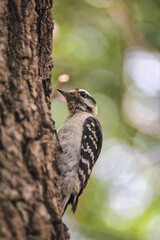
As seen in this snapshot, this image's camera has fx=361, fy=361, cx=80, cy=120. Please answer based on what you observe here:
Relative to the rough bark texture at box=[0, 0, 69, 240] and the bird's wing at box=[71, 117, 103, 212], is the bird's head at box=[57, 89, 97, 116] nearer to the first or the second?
the bird's wing at box=[71, 117, 103, 212]

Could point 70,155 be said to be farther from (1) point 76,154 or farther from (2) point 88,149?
(2) point 88,149

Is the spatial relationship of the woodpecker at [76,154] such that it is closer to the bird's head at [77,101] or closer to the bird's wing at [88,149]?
the bird's wing at [88,149]

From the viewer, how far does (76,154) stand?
430cm

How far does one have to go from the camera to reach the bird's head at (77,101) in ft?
17.4

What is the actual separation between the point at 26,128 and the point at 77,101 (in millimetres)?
2771

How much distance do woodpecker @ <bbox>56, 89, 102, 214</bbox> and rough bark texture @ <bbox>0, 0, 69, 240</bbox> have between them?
1.13m

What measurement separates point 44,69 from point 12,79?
58cm

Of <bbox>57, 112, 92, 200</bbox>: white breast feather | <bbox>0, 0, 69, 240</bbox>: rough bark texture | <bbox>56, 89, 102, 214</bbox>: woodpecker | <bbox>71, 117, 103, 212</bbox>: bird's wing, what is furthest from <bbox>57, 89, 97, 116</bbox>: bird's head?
<bbox>0, 0, 69, 240</bbox>: rough bark texture

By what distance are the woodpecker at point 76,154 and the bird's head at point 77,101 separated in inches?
9.0

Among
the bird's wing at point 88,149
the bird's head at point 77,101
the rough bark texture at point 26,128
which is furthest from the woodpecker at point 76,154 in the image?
the rough bark texture at point 26,128

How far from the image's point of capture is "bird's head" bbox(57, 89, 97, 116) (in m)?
5.29

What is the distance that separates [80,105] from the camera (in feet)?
17.5

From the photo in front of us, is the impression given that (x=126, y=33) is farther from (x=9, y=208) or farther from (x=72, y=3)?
(x=9, y=208)

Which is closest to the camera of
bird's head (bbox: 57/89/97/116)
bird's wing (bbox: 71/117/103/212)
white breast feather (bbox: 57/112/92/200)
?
white breast feather (bbox: 57/112/92/200)
